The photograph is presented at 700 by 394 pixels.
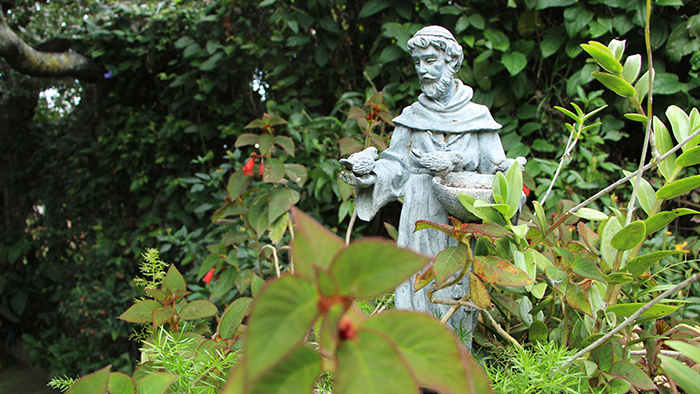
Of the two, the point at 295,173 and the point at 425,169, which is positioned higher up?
the point at 425,169

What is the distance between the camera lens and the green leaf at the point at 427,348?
15.0 inches

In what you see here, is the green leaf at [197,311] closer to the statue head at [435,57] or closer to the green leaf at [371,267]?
the green leaf at [371,267]

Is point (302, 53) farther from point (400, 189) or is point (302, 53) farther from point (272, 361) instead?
point (272, 361)

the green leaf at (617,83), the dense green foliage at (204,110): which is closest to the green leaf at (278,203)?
the dense green foliage at (204,110)

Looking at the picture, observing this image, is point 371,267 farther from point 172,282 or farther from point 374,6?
point 374,6

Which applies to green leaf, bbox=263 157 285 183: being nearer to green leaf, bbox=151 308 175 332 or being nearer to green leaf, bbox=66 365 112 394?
green leaf, bbox=151 308 175 332

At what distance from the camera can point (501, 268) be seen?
74 cm

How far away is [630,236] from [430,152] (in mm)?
505

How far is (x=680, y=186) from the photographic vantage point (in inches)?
30.9

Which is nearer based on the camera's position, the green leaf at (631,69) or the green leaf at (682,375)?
the green leaf at (682,375)

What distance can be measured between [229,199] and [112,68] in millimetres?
2050

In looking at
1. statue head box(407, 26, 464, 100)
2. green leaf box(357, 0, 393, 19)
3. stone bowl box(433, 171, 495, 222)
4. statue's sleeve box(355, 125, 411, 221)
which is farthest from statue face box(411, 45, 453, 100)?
green leaf box(357, 0, 393, 19)

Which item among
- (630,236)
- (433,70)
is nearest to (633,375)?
(630,236)

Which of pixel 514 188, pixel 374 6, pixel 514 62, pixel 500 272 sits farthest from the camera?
pixel 374 6
